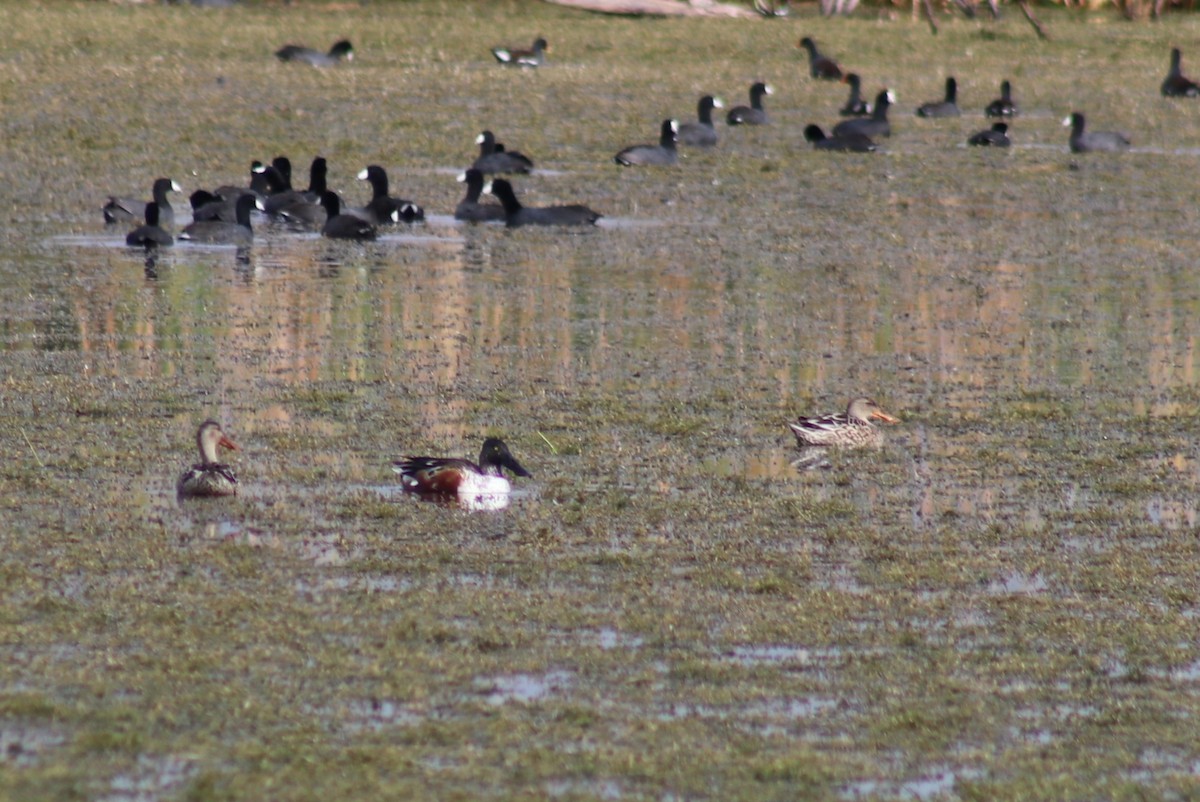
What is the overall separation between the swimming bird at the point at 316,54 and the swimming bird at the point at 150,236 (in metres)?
12.7

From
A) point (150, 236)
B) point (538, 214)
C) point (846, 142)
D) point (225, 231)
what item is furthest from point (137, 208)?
point (846, 142)

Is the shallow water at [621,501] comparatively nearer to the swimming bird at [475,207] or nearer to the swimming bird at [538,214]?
the swimming bird at [538,214]

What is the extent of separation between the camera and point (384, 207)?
16938 mm

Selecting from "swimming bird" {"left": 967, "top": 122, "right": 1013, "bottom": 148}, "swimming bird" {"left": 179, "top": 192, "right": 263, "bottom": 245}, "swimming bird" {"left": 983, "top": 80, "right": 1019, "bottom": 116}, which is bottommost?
"swimming bird" {"left": 179, "top": 192, "right": 263, "bottom": 245}

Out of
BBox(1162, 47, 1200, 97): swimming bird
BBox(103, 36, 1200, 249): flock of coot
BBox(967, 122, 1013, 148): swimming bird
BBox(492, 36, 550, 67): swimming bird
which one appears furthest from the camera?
BBox(492, 36, 550, 67): swimming bird

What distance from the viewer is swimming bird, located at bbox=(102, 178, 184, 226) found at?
16.5 meters

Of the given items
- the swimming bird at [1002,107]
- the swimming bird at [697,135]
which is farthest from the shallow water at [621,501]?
the swimming bird at [1002,107]

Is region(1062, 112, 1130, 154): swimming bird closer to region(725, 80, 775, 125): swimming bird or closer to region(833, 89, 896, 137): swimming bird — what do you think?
region(833, 89, 896, 137): swimming bird

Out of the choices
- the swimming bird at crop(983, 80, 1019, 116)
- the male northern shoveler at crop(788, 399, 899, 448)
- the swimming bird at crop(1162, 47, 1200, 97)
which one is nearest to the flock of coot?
the swimming bird at crop(983, 80, 1019, 116)

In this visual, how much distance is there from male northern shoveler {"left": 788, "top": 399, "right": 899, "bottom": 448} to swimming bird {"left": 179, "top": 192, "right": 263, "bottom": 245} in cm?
806

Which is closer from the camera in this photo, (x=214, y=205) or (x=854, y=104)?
(x=214, y=205)

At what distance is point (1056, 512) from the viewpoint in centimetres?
802

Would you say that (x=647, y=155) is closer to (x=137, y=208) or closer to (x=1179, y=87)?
(x=137, y=208)

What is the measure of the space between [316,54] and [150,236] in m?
13.5
